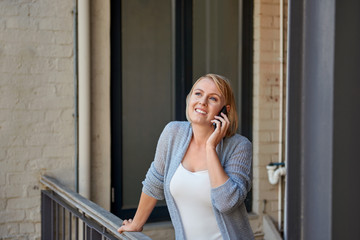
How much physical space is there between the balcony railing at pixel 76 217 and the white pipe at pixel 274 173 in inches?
65.0

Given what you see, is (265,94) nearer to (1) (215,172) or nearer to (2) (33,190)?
(2) (33,190)

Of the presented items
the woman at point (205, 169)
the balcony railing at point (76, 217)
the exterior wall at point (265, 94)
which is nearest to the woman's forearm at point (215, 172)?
the woman at point (205, 169)

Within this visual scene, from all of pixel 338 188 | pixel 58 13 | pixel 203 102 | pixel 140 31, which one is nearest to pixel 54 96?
pixel 58 13

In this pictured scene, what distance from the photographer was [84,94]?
3715 mm

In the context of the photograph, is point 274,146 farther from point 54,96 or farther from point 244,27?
point 54,96

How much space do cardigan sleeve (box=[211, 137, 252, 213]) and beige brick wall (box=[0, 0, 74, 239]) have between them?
2114 millimetres

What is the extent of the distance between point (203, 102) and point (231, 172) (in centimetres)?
30

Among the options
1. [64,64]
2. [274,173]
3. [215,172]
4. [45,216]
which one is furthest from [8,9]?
[274,173]

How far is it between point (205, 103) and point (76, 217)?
1.14 metres

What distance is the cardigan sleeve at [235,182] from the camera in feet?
5.95

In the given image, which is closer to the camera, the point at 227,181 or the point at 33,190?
the point at 227,181

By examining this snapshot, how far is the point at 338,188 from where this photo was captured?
88cm

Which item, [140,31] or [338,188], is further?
[140,31]

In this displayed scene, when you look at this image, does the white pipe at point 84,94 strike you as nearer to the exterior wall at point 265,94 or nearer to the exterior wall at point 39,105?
the exterior wall at point 39,105
